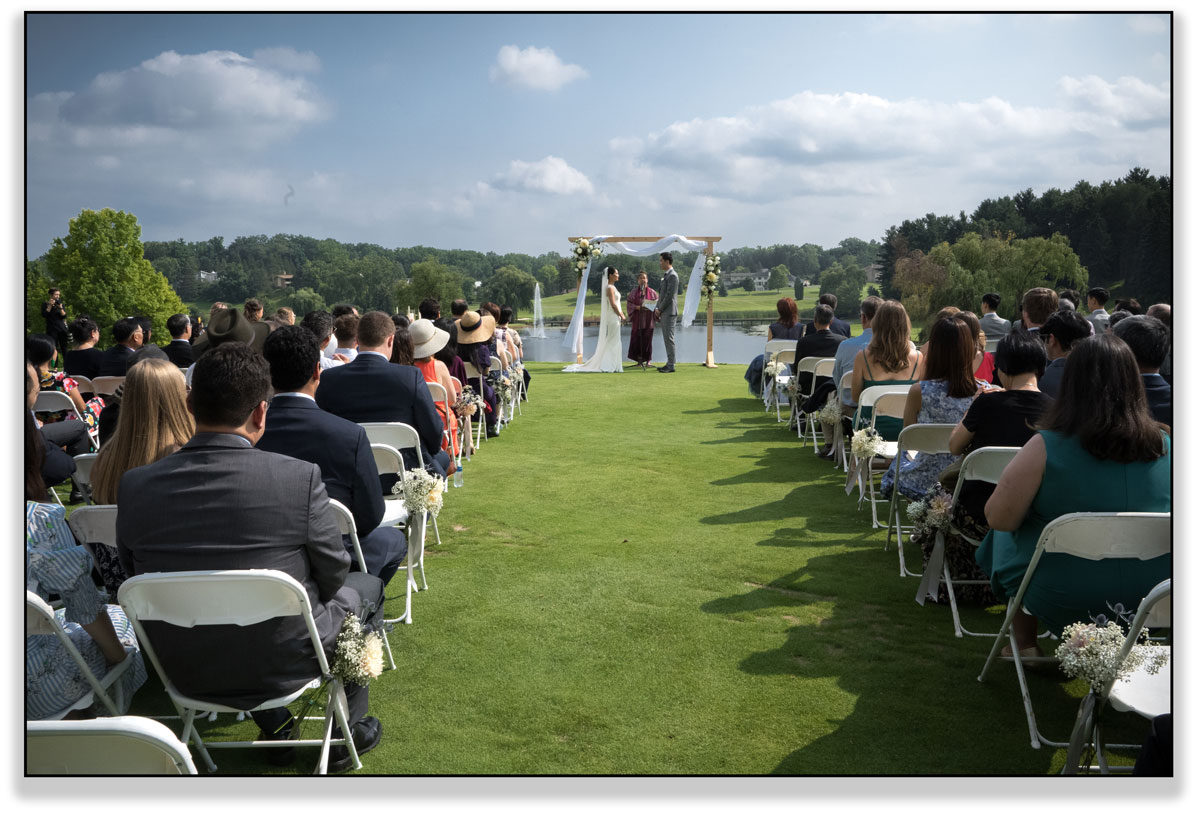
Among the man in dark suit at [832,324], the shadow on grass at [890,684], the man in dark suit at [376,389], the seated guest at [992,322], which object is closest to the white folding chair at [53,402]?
the man in dark suit at [376,389]

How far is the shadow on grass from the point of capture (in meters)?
3.08

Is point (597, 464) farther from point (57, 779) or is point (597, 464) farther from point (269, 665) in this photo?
point (57, 779)

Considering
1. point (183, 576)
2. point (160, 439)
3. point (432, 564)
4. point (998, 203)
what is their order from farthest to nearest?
point (998, 203) → point (432, 564) → point (160, 439) → point (183, 576)

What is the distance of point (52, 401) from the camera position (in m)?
7.05

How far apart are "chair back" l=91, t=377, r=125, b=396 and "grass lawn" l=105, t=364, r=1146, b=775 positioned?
3.45 metres

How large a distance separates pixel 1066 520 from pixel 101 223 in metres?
34.9

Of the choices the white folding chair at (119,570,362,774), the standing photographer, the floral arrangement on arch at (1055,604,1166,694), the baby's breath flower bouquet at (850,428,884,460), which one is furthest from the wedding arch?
the white folding chair at (119,570,362,774)

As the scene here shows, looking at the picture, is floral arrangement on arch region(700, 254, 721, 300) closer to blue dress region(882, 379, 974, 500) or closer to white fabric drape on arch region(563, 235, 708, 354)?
white fabric drape on arch region(563, 235, 708, 354)

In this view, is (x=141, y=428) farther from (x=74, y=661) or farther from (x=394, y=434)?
(x=394, y=434)

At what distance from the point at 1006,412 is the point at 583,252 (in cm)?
1559

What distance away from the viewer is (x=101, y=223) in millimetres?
31016

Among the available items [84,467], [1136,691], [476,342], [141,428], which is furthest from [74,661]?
[476,342]

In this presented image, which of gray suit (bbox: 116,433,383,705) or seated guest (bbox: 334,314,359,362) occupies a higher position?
seated guest (bbox: 334,314,359,362)

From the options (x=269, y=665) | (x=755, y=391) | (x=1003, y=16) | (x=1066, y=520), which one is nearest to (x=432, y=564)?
(x=269, y=665)
